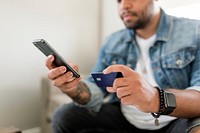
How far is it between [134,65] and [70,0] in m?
0.73

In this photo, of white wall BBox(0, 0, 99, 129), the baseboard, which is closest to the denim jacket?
white wall BBox(0, 0, 99, 129)

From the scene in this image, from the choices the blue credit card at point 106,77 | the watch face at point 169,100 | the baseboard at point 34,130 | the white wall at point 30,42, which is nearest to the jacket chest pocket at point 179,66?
the watch face at point 169,100

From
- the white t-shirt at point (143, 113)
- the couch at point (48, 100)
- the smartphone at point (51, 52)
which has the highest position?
the smartphone at point (51, 52)

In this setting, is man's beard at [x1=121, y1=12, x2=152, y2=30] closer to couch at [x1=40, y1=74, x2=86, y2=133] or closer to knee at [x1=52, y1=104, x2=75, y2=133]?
knee at [x1=52, y1=104, x2=75, y2=133]

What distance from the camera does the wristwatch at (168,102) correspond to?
2.53ft

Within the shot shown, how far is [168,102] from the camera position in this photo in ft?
2.53

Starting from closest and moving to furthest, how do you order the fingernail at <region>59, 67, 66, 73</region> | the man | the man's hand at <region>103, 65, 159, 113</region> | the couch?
the man's hand at <region>103, 65, 159, 113</region>, the fingernail at <region>59, 67, 66, 73</region>, the man, the couch

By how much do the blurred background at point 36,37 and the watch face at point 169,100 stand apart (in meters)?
0.62

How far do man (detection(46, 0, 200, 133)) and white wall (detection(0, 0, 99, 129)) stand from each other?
492mm

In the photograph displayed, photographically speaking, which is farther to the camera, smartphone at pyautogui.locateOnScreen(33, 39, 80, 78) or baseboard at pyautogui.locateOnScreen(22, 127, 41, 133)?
baseboard at pyautogui.locateOnScreen(22, 127, 41, 133)

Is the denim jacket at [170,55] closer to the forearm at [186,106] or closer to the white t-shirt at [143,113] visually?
the white t-shirt at [143,113]

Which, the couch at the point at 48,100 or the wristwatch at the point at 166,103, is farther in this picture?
the couch at the point at 48,100

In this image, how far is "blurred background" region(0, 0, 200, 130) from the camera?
150 cm

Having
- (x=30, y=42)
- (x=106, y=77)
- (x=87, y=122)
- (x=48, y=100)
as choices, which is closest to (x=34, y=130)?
(x=48, y=100)
